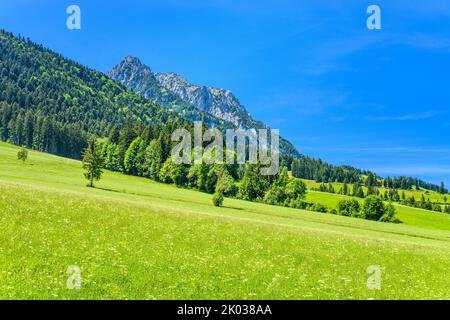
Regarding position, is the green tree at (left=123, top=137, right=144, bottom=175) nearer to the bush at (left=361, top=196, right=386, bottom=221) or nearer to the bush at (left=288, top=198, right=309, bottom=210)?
the bush at (left=288, top=198, right=309, bottom=210)

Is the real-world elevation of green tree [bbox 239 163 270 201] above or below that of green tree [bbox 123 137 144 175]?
below

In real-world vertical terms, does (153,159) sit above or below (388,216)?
above

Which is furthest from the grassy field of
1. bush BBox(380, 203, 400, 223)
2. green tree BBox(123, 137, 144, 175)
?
green tree BBox(123, 137, 144, 175)

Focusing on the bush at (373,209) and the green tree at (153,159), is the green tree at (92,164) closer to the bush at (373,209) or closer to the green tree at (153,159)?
the green tree at (153,159)

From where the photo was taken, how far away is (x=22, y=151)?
122312 mm

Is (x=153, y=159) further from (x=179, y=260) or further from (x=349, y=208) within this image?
(x=179, y=260)

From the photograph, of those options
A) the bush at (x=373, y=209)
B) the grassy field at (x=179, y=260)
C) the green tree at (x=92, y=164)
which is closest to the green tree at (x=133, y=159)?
the green tree at (x=92, y=164)

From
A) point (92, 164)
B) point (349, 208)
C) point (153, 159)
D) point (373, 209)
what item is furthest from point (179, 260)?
point (349, 208)

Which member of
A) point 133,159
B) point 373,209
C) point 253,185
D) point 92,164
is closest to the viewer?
point 92,164

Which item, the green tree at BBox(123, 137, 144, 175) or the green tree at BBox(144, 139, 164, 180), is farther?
the green tree at BBox(123, 137, 144, 175)

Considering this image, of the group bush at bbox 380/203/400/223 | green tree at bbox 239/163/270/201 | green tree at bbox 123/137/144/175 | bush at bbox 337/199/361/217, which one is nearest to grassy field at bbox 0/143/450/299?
green tree at bbox 239/163/270/201

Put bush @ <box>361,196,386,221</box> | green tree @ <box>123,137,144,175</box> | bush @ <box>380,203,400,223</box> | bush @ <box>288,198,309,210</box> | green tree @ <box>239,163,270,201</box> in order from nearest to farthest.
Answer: bush @ <box>288,198,309,210</box> → green tree @ <box>239,163,270,201</box> → bush @ <box>380,203,400,223</box> → bush @ <box>361,196,386,221</box> → green tree @ <box>123,137,144,175</box>

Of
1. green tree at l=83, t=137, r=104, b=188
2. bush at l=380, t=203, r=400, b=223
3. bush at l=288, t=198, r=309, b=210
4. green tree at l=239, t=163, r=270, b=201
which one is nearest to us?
green tree at l=83, t=137, r=104, b=188

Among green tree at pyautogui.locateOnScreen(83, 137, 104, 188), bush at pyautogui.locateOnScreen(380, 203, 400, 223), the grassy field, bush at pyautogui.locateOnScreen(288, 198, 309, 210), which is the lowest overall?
bush at pyautogui.locateOnScreen(380, 203, 400, 223)
